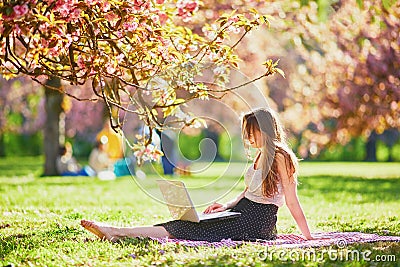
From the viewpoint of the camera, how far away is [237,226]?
5.36m

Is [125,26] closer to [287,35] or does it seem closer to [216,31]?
[216,31]

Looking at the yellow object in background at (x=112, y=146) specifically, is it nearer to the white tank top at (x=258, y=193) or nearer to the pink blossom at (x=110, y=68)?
the pink blossom at (x=110, y=68)

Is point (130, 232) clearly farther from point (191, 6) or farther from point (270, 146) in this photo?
point (191, 6)

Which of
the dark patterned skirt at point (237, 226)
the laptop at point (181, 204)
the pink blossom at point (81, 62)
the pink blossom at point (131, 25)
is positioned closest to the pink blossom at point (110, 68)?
the pink blossom at point (81, 62)

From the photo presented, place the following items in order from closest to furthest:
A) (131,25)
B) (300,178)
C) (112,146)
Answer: (131,25) < (300,178) < (112,146)

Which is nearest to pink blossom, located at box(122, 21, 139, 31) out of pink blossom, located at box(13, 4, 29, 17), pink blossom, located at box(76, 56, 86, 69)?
pink blossom, located at box(76, 56, 86, 69)

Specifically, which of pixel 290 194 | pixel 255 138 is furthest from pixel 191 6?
pixel 290 194

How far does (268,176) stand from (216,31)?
1.26m

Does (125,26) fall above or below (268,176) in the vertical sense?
above

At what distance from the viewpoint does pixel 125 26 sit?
5582mm

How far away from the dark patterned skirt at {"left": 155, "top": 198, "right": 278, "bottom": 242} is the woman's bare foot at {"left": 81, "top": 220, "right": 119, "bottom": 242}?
40 cm

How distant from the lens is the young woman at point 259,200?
532cm

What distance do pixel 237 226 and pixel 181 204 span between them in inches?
17.7

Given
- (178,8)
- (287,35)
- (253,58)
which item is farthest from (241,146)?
(253,58)
